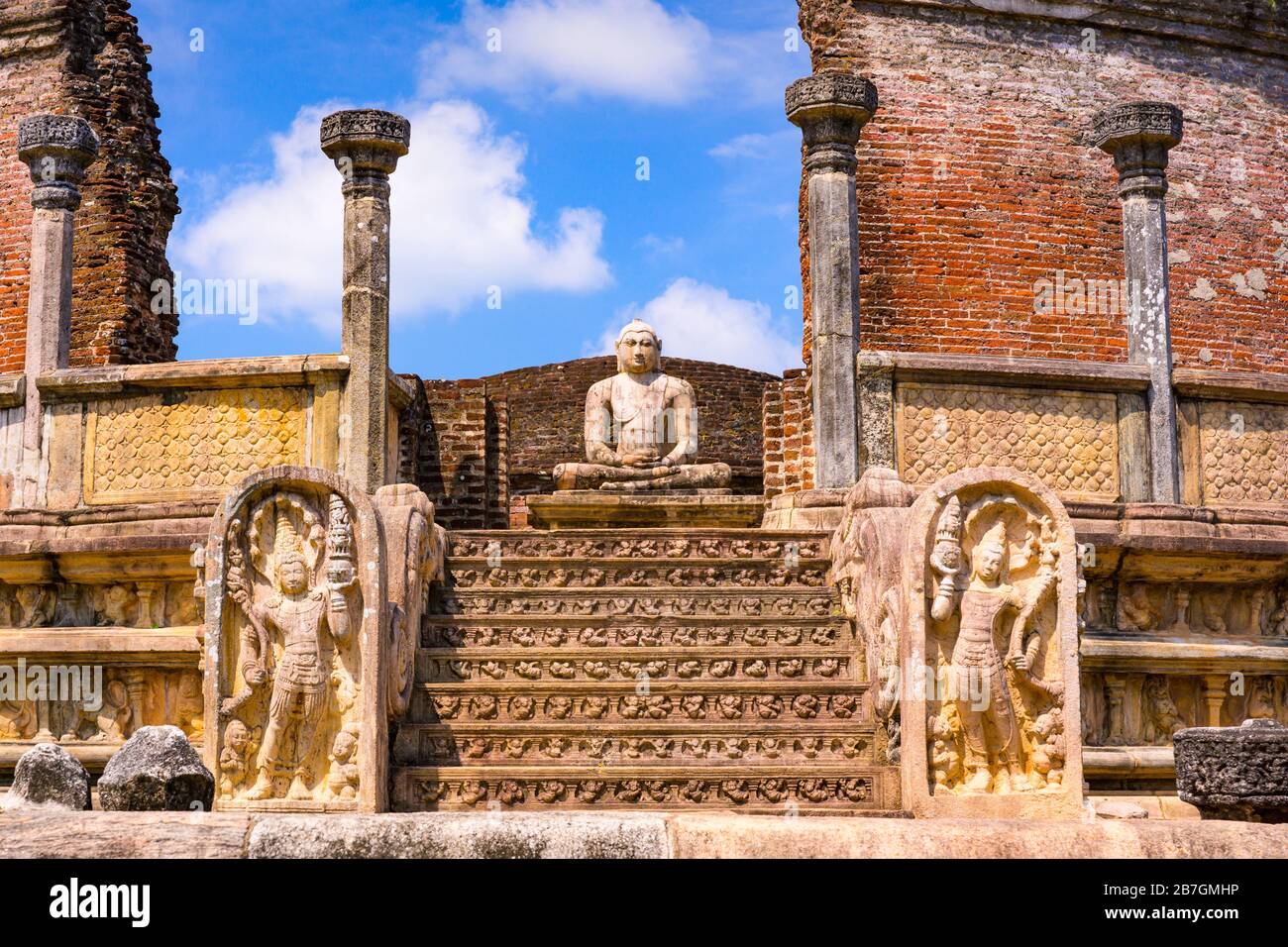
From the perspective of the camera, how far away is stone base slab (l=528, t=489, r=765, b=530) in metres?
11.2

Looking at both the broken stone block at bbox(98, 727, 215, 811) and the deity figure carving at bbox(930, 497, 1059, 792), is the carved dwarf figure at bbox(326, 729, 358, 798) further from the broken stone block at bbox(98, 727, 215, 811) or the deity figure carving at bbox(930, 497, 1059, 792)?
the deity figure carving at bbox(930, 497, 1059, 792)

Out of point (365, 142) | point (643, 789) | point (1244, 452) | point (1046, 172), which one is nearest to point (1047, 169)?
point (1046, 172)

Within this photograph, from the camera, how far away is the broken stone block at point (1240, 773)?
6551mm

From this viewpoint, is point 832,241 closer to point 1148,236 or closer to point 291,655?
point 1148,236

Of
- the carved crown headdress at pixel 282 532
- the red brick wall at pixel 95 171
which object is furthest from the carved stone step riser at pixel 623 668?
the red brick wall at pixel 95 171

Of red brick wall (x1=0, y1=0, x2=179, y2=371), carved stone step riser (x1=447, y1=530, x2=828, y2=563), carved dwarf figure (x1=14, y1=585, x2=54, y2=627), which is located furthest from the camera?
red brick wall (x1=0, y1=0, x2=179, y2=371)

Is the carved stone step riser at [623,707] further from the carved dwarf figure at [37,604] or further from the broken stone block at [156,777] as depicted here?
the carved dwarf figure at [37,604]

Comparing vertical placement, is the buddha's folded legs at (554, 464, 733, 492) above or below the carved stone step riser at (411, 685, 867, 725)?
above

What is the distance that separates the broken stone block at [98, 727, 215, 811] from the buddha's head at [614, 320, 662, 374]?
6550mm

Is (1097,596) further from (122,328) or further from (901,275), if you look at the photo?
(122,328)

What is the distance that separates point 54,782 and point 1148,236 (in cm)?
760

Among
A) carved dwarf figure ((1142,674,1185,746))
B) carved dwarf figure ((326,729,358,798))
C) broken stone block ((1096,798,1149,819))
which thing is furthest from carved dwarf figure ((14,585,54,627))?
carved dwarf figure ((1142,674,1185,746))

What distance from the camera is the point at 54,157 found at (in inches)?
428

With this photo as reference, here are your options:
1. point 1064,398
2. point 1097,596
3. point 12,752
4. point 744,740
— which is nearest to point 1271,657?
point 1097,596
